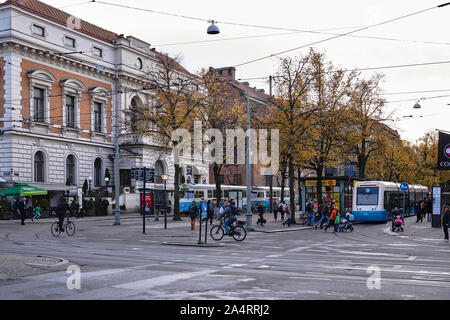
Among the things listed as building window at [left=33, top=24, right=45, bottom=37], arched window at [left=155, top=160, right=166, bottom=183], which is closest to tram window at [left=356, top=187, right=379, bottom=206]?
arched window at [left=155, top=160, right=166, bottom=183]

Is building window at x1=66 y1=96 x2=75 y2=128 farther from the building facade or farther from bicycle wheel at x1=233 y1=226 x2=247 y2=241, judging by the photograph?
bicycle wheel at x1=233 y1=226 x2=247 y2=241

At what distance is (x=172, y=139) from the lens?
3678 centimetres

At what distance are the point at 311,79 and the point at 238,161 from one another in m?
13.4

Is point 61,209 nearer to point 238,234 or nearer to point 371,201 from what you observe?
point 238,234

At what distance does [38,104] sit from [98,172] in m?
10.8

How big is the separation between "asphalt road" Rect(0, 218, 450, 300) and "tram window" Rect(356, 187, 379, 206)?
1624 centimetres

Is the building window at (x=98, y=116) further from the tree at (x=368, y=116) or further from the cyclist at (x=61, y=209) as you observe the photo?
the cyclist at (x=61, y=209)

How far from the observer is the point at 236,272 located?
12.1 metres

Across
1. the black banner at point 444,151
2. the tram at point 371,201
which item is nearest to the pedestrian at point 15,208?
the tram at point 371,201

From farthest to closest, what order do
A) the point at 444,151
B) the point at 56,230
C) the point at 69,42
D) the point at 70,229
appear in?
the point at 69,42 → the point at 444,151 → the point at 70,229 → the point at 56,230

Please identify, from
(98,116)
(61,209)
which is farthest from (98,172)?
(61,209)

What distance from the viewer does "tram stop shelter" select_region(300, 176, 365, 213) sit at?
38.4 metres

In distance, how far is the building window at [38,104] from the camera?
45.1 meters
